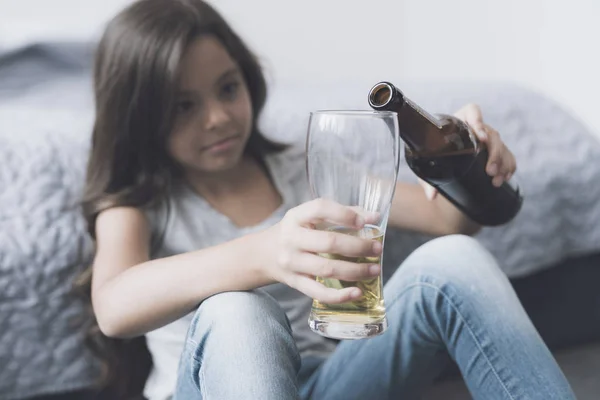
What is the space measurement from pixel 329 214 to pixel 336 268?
0.05 metres

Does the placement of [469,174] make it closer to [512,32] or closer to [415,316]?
[415,316]

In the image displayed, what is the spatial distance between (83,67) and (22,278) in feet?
3.08

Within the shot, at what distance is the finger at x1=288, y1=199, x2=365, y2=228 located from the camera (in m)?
0.62

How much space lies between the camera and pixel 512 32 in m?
2.14

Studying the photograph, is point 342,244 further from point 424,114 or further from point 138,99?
point 138,99

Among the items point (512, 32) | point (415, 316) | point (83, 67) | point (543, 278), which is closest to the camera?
point (415, 316)

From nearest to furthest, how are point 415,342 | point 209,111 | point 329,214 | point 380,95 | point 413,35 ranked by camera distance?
point 329,214 → point 380,95 → point 415,342 → point 209,111 → point 413,35

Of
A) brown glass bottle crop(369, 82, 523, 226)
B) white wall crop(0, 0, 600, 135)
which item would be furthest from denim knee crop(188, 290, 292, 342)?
white wall crop(0, 0, 600, 135)

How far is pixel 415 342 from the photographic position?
0.84 meters

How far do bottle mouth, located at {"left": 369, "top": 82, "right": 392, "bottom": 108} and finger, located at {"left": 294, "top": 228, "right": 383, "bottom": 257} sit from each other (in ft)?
0.51

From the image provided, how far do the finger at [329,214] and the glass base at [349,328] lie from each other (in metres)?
0.09

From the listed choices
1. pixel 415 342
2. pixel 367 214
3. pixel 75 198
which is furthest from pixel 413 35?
pixel 367 214

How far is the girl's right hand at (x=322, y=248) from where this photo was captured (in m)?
0.62

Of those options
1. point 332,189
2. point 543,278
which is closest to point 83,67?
point 543,278
